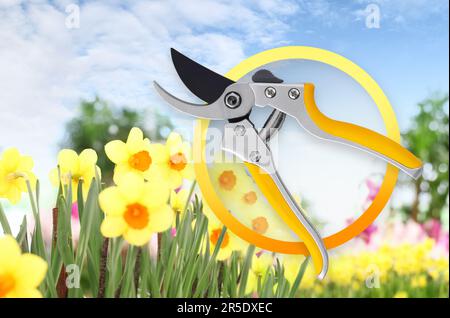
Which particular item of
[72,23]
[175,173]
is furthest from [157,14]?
[175,173]

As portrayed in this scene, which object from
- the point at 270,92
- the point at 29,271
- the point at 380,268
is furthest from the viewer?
the point at 380,268

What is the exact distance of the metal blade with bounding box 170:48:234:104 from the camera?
933mm

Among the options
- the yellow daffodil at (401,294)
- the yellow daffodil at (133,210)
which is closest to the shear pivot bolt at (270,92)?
the yellow daffodil at (133,210)

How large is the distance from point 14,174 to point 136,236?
0.22m

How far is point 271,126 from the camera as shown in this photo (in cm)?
94

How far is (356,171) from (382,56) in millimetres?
192

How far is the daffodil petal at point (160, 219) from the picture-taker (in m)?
0.87

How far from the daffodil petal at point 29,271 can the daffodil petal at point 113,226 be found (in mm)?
93

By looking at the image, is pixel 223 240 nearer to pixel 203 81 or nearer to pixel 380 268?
pixel 203 81

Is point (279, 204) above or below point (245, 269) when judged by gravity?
above

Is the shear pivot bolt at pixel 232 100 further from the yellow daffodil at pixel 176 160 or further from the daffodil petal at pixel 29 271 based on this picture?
the daffodil petal at pixel 29 271

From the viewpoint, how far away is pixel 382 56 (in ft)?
3.34
